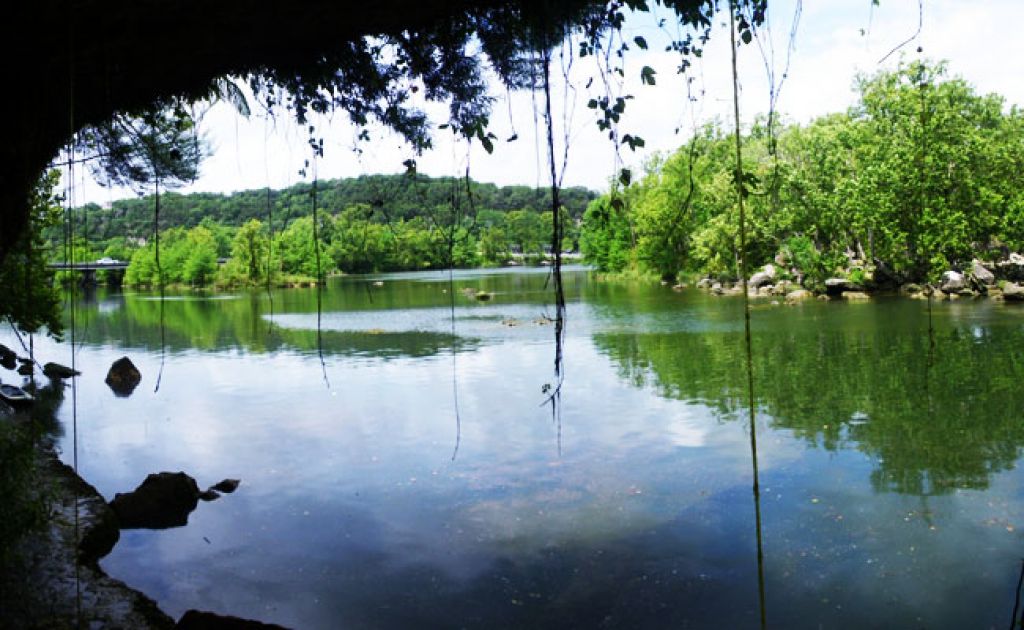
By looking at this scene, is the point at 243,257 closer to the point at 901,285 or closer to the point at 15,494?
the point at 901,285

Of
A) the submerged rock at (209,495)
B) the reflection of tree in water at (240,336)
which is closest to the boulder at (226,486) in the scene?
the submerged rock at (209,495)

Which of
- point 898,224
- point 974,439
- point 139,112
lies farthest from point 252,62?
point 898,224

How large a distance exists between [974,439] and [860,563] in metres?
4.62

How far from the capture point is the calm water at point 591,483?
6121 mm

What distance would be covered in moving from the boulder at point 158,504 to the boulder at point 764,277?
31747mm

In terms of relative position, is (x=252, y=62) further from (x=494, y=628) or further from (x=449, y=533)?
(x=449, y=533)

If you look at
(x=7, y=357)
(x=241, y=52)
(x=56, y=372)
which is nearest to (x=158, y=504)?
(x=241, y=52)

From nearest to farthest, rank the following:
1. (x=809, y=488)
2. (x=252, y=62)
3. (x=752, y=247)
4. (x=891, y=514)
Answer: (x=252, y=62)
(x=891, y=514)
(x=809, y=488)
(x=752, y=247)

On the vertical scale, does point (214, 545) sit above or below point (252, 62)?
below

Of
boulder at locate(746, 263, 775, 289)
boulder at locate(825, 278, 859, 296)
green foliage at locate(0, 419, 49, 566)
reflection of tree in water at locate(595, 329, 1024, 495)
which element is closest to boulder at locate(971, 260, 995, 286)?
boulder at locate(825, 278, 859, 296)

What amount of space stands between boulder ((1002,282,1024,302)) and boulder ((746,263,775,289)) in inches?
409

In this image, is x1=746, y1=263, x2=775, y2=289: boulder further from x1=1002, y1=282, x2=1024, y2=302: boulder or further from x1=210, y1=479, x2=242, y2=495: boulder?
x1=210, y1=479, x2=242, y2=495: boulder

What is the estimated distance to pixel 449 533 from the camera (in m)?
7.61

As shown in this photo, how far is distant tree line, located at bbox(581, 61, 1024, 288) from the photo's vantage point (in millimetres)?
27141
